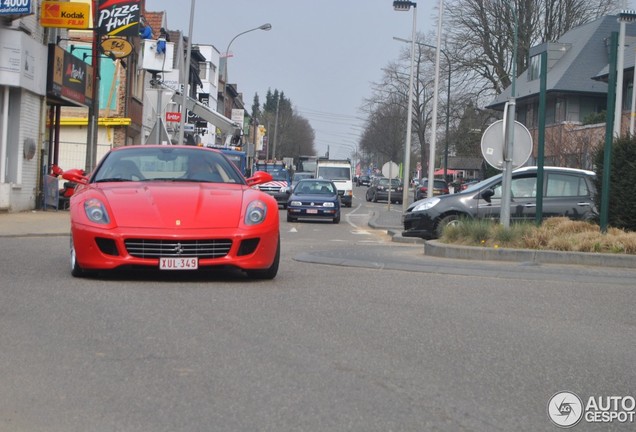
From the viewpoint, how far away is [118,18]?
2836 cm

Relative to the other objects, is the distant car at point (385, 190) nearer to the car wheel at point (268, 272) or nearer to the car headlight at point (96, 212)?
the car wheel at point (268, 272)

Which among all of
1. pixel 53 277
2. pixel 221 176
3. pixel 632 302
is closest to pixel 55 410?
pixel 53 277

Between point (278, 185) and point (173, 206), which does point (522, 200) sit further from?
point (278, 185)

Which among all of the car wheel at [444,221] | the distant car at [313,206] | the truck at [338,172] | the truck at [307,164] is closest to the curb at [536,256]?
the car wheel at [444,221]

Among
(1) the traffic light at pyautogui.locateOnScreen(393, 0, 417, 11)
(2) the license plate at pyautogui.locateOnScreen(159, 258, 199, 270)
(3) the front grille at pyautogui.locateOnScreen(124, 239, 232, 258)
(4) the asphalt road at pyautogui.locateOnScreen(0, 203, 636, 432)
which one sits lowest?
(4) the asphalt road at pyautogui.locateOnScreen(0, 203, 636, 432)

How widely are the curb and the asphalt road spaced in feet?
9.82

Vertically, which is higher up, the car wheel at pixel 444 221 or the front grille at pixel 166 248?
the car wheel at pixel 444 221

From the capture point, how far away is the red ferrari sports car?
29.9ft

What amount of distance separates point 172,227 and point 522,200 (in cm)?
1150

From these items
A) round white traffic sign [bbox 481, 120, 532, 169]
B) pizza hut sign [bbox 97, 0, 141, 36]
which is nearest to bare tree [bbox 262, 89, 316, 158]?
pizza hut sign [bbox 97, 0, 141, 36]

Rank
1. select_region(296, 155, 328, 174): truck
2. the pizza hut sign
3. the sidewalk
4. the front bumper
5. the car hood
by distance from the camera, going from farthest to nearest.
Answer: select_region(296, 155, 328, 174): truck, the pizza hut sign, the sidewalk, the car hood, the front bumper

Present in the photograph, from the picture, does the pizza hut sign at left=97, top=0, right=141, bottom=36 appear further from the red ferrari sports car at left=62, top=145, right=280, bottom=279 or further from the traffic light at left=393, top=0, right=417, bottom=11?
the red ferrari sports car at left=62, top=145, right=280, bottom=279

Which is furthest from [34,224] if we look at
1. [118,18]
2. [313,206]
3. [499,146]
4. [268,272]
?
[313,206]

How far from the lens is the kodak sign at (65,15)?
25703mm
